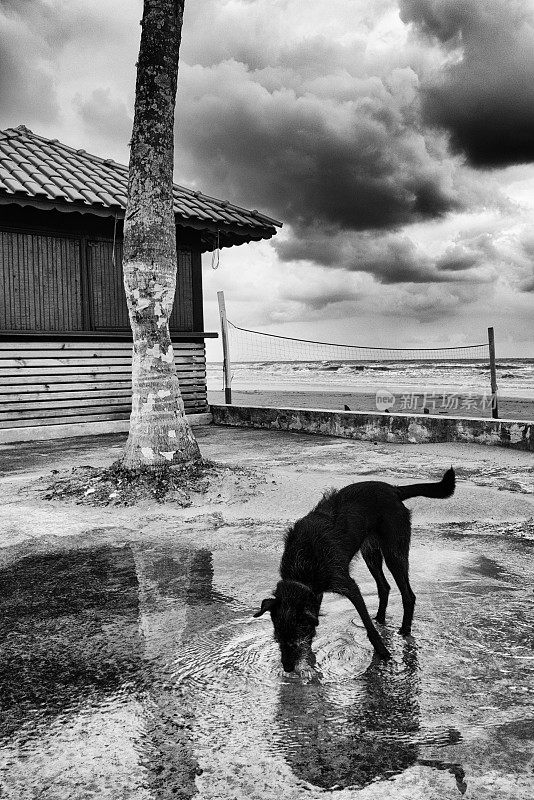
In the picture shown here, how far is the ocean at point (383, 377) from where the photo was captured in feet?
109

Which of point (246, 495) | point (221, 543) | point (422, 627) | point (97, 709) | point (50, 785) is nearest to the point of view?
point (50, 785)

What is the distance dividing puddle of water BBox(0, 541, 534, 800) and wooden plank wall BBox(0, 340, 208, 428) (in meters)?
8.40

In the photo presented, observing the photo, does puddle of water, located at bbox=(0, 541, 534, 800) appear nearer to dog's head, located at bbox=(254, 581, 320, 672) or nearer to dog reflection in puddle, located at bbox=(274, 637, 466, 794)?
dog reflection in puddle, located at bbox=(274, 637, 466, 794)

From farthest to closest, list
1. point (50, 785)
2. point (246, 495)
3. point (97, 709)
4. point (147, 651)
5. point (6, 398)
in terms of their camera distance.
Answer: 1. point (6, 398)
2. point (246, 495)
3. point (147, 651)
4. point (97, 709)
5. point (50, 785)

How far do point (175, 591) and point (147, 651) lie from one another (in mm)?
871

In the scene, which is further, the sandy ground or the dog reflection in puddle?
the sandy ground

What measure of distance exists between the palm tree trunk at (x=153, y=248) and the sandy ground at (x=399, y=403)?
12429mm

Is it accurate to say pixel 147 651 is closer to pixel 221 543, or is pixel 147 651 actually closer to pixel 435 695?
pixel 435 695

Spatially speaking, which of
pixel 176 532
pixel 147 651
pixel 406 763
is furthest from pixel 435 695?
pixel 176 532

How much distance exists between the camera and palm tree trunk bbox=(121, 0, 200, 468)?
6922 mm

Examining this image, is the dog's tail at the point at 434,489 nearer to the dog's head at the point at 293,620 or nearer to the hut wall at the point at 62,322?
the dog's head at the point at 293,620

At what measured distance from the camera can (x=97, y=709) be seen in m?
2.46

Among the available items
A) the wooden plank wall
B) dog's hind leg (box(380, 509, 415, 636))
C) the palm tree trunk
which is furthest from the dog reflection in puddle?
the wooden plank wall

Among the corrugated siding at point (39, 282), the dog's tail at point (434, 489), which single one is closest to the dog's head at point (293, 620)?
the dog's tail at point (434, 489)
